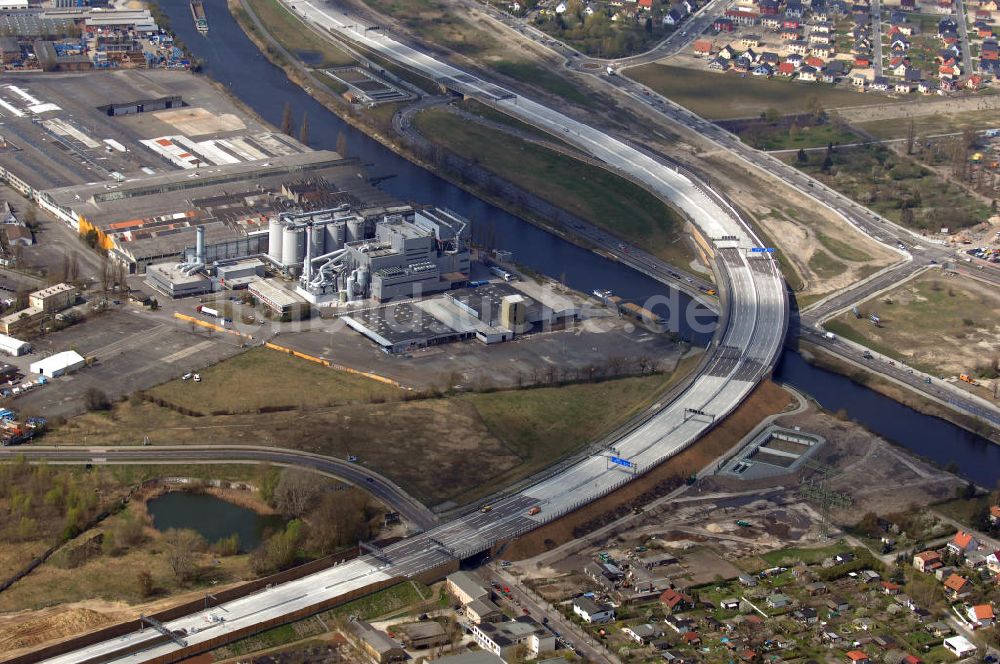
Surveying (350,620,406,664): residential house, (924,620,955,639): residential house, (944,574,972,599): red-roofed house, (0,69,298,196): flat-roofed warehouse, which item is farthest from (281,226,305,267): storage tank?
(924,620,955,639): residential house

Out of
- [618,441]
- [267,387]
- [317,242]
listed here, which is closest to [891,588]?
[618,441]

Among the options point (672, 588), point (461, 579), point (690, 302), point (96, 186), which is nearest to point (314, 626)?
point (461, 579)

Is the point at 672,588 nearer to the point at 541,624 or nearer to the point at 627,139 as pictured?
the point at 541,624

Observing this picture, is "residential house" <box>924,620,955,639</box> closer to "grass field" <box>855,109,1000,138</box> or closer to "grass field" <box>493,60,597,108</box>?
"grass field" <box>855,109,1000,138</box>

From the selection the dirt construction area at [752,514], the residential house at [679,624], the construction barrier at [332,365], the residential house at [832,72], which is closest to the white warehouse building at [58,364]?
the construction barrier at [332,365]

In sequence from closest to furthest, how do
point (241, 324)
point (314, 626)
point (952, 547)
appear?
point (314, 626)
point (952, 547)
point (241, 324)

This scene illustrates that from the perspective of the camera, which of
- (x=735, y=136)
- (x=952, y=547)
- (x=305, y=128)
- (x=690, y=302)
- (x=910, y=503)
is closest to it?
(x=952, y=547)

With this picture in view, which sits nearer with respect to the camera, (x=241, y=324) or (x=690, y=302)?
(x=241, y=324)

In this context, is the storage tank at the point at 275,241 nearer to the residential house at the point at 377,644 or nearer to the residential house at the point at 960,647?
the residential house at the point at 377,644
